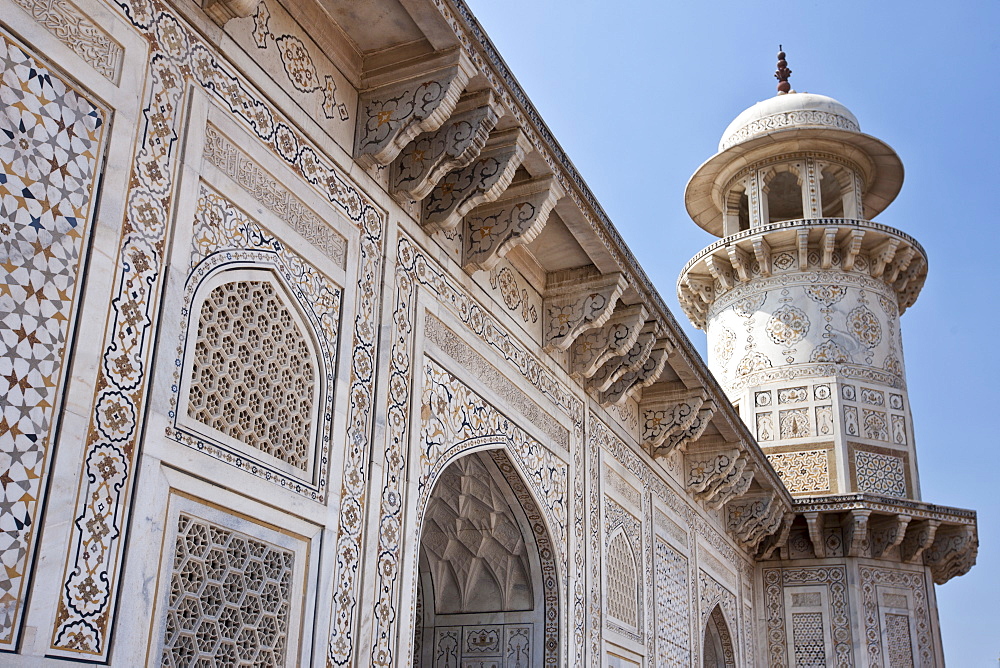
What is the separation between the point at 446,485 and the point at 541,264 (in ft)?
4.61

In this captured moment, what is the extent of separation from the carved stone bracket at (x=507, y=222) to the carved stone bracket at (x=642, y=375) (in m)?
1.99

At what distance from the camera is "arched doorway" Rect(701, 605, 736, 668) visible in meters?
9.91

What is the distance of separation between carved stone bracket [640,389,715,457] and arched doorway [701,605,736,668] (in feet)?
8.03

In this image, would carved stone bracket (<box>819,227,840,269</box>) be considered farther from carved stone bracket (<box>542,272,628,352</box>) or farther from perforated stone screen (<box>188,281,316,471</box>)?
perforated stone screen (<box>188,281,316,471</box>)

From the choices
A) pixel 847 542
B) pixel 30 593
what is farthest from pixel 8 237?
pixel 847 542

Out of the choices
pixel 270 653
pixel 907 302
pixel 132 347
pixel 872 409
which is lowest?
pixel 270 653

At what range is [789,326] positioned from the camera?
39.7 ft

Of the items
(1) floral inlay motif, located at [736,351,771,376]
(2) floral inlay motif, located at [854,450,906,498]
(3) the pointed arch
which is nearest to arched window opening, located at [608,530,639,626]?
(3) the pointed arch

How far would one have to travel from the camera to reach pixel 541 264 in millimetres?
6422

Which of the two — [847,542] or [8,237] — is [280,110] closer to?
[8,237]

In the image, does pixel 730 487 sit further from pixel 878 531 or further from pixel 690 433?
pixel 878 531

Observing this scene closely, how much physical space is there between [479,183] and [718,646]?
A: 6.52 m

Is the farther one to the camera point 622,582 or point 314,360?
point 622,582

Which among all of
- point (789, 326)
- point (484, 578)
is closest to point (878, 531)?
point (789, 326)
